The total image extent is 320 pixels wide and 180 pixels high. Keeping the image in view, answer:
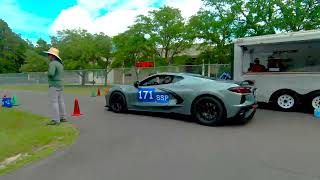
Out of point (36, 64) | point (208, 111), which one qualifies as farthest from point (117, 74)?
point (36, 64)

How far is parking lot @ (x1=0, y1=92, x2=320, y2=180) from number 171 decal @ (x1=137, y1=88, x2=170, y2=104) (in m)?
0.97

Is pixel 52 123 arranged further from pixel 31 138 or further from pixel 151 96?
pixel 151 96

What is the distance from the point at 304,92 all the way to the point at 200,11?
16.9 metres

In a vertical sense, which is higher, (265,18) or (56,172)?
(265,18)

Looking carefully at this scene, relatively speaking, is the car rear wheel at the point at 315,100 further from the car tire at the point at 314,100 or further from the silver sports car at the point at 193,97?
the silver sports car at the point at 193,97

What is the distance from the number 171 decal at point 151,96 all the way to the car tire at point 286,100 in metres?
4.39

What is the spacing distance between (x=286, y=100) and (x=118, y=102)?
5874mm

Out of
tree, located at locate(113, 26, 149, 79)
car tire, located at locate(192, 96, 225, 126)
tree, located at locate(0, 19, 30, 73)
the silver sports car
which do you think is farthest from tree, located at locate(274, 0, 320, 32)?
tree, located at locate(0, 19, 30, 73)

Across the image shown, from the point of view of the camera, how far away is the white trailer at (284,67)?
34.2 feet

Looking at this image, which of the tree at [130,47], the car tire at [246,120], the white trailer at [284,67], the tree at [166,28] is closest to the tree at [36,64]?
the tree at [130,47]

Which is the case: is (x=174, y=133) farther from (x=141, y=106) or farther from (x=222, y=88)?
(x=141, y=106)

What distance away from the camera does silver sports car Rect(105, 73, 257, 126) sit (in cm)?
805

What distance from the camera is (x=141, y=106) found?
9.95 m

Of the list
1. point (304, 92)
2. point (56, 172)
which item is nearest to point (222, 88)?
point (304, 92)
